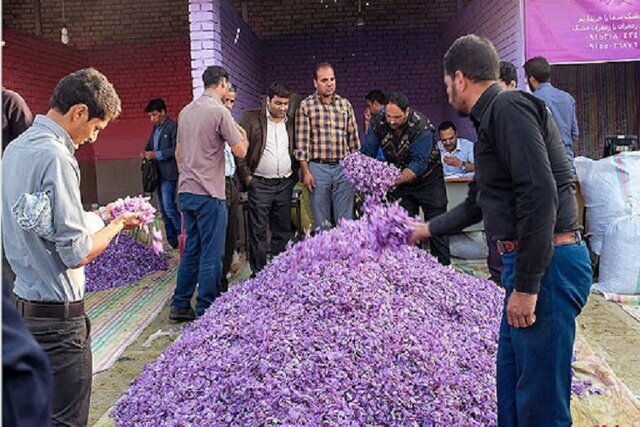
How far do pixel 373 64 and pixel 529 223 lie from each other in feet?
35.3

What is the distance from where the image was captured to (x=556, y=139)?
2422 millimetres

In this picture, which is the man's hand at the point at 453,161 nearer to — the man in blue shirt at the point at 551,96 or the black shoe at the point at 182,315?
the man in blue shirt at the point at 551,96

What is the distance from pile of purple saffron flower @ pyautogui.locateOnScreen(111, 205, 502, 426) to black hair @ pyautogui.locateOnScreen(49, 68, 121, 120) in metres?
1.33

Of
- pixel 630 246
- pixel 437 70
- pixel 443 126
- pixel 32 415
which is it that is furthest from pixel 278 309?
pixel 437 70

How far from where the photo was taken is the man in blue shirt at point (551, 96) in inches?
233

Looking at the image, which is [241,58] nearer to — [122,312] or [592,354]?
[122,312]

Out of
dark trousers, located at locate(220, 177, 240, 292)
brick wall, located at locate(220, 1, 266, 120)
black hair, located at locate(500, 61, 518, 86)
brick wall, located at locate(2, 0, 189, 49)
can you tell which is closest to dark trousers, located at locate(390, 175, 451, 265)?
black hair, located at locate(500, 61, 518, 86)

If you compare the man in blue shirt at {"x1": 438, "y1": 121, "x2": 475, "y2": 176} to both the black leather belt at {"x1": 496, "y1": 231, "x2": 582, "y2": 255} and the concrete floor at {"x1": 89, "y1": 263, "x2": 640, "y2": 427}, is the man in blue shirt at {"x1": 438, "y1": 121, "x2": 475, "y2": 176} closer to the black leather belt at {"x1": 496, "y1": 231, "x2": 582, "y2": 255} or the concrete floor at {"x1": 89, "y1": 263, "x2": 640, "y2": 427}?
the concrete floor at {"x1": 89, "y1": 263, "x2": 640, "y2": 427}

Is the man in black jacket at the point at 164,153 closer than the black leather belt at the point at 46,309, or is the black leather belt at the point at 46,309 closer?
the black leather belt at the point at 46,309

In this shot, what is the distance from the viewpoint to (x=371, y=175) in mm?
5848

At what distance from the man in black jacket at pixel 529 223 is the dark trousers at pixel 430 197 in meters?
3.58

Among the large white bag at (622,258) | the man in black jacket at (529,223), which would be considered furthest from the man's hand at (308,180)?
the man in black jacket at (529,223)

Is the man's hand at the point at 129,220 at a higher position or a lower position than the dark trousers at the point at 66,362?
higher

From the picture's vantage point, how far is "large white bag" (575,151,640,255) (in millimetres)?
6008
